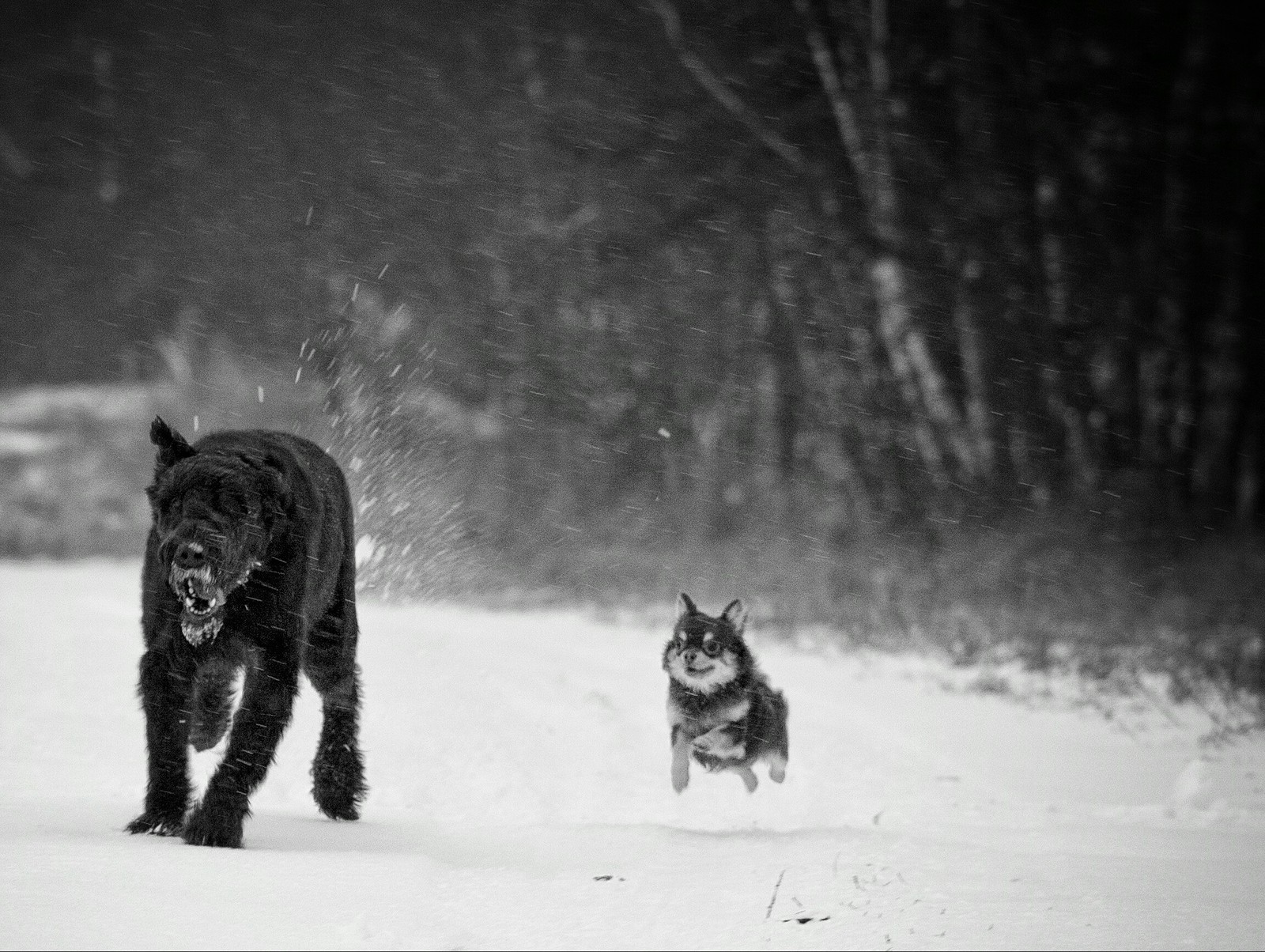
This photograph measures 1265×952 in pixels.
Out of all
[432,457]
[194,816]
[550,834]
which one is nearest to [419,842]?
[550,834]

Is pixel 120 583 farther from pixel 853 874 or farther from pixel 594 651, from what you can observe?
pixel 853 874

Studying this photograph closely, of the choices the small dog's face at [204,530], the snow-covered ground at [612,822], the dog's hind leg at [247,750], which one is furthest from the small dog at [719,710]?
the small dog's face at [204,530]

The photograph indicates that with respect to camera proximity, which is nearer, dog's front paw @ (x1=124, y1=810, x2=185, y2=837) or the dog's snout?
the dog's snout

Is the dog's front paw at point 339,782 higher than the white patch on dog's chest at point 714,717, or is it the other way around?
the white patch on dog's chest at point 714,717

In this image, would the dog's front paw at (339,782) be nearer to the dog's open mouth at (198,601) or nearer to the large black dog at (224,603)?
the large black dog at (224,603)

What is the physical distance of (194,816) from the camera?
4.00 m

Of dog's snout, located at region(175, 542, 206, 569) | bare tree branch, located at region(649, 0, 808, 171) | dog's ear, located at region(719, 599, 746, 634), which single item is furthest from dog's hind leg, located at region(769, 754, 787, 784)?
bare tree branch, located at region(649, 0, 808, 171)

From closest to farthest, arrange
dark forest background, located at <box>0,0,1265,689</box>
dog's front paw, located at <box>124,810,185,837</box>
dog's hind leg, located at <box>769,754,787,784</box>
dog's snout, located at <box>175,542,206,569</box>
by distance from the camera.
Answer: dog's snout, located at <box>175,542,206,569</box> < dog's front paw, located at <box>124,810,185,837</box> < dog's hind leg, located at <box>769,754,787,784</box> < dark forest background, located at <box>0,0,1265,689</box>

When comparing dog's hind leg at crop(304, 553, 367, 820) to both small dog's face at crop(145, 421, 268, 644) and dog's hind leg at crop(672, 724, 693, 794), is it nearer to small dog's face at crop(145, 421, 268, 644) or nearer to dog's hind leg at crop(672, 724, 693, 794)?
small dog's face at crop(145, 421, 268, 644)

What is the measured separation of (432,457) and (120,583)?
17.0 ft

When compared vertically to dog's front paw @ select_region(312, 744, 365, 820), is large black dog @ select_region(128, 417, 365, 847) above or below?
above

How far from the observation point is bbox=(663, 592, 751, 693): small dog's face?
5.62 m

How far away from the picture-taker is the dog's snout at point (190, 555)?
12.6 ft

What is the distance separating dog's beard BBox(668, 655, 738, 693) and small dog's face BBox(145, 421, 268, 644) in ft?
7.51
